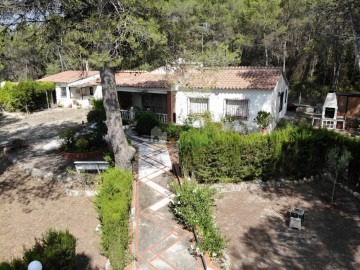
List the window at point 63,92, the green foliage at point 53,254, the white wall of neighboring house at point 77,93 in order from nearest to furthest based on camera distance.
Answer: the green foliage at point 53,254 → the white wall of neighboring house at point 77,93 → the window at point 63,92

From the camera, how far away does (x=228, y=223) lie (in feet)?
29.4

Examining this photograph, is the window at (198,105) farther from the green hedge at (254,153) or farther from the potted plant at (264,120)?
the green hedge at (254,153)

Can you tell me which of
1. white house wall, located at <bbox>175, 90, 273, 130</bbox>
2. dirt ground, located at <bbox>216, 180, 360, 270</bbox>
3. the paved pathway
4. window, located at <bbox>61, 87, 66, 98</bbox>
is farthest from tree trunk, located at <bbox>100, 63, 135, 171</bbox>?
window, located at <bbox>61, 87, 66, 98</bbox>

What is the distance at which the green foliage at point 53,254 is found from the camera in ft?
16.7

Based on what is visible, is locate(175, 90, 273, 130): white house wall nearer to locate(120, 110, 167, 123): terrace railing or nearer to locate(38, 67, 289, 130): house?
locate(38, 67, 289, 130): house

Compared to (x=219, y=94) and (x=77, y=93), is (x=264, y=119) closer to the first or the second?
(x=219, y=94)

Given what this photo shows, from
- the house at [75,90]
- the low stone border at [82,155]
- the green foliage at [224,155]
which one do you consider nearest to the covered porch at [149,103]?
the low stone border at [82,155]

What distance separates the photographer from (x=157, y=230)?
27.7 feet

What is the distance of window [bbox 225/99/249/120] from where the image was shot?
61.8 ft

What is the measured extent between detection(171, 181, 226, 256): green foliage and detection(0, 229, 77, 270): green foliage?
125 inches

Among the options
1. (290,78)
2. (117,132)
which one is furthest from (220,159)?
(290,78)

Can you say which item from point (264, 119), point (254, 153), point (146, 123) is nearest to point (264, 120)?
point (264, 119)

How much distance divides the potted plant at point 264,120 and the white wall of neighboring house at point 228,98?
0.75 m

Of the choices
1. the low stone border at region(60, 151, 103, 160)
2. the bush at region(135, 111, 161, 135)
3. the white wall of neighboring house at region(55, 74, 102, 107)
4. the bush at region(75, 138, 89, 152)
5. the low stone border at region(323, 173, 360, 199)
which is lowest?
the low stone border at region(323, 173, 360, 199)
